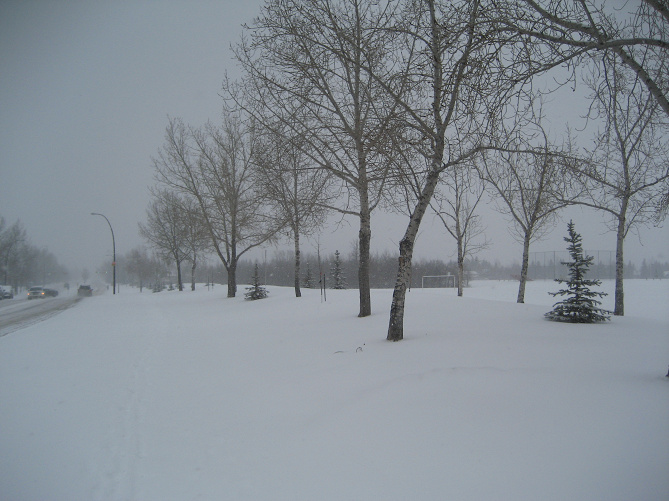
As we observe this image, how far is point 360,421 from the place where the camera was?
11.9ft

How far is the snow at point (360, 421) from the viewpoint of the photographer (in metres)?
2.70

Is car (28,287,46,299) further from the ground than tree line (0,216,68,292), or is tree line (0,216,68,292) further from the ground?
tree line (0,216,68,292)

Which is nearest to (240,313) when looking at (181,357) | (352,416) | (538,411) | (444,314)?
(181,357)

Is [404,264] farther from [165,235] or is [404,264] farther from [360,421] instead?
[165,235]

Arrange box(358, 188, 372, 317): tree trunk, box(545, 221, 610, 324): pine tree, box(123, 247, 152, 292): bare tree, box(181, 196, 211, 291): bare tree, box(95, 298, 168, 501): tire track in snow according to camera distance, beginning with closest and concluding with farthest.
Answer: box(95, 298, 168, 501): tire track in snow
box(545, 221, 610, 324): pine tree
box(358, 188, 372, 317): tree trunk
box(181, 196, 211, 291): bare tree
box(123, 247, 152, 292): bare tree

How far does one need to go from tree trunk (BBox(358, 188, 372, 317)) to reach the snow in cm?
275

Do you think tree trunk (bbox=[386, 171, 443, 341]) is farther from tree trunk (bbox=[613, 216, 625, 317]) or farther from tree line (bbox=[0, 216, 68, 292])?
tree line (bbox=[0, 216, 68, 292])

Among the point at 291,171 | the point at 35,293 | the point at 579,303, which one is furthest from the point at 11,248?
the point at 579,303

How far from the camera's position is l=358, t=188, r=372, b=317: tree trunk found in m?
9.92

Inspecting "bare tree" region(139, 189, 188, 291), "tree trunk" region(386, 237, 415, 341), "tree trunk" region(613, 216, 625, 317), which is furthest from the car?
"tree trunk" region(613, 216, 625, 317)

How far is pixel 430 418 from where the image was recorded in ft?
11.4

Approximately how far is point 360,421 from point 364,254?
6.81m

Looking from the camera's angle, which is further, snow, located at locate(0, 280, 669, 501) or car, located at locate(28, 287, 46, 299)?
car, located at locate(28, 287, 46, 299)

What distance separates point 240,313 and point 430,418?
40.9 feet
